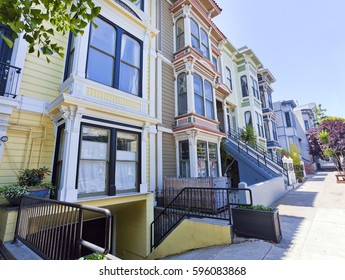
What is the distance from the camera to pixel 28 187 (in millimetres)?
4141

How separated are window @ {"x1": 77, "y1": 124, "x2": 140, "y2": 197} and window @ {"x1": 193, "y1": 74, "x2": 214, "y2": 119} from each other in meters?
4.67

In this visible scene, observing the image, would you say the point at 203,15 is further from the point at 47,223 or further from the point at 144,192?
the point at 47,223

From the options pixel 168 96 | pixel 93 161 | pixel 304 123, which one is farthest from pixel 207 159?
pixel 304 123

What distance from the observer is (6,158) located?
452 centimetres

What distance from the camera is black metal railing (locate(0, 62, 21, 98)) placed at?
15.0 feet

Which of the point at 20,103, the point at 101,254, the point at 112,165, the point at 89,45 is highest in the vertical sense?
the point at 89,45

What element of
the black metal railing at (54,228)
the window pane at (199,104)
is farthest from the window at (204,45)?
the black metal railing at (54,228)

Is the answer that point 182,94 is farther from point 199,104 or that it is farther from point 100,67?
point 100,67

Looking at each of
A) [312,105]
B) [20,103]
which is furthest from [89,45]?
[312,105]

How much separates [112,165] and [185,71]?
20.8 ft

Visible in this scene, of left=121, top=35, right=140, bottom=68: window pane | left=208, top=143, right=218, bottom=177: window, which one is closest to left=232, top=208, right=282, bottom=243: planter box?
left=208, top=143, right=218, bottom=177: window

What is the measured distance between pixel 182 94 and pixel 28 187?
7486 mm

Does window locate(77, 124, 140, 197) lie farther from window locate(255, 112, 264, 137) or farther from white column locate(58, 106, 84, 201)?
window locate(255, 112, 264, 137)

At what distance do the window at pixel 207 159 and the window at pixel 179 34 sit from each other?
5.57m
